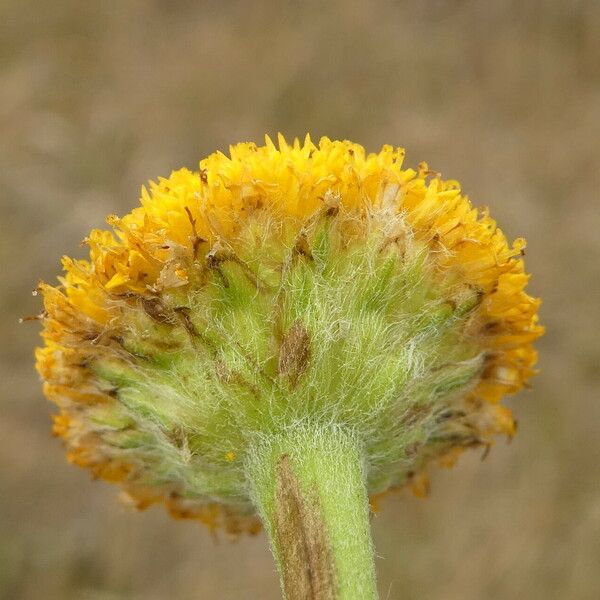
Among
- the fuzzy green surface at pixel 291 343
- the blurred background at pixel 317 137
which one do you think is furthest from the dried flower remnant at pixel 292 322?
the blurred background at pixel 317 137

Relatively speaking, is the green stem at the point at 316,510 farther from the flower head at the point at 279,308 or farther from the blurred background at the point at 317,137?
the blurred background at the point at 317,137

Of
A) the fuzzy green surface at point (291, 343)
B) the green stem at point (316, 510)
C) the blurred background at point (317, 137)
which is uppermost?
the blurred background at point (317, 137)

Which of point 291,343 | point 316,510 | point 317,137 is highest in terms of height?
point 317,137

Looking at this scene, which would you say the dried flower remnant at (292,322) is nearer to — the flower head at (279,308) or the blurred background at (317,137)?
the flower head at (279,308)

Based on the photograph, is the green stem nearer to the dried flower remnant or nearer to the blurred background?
the dried flower remnant

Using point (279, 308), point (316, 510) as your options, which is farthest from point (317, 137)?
point (316, 510)

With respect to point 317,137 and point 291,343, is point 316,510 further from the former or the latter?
point 317,137

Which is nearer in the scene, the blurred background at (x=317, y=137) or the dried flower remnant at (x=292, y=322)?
the dried flower remnant at (x=292, y=322)

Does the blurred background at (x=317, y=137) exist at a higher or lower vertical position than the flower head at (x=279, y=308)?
higher
